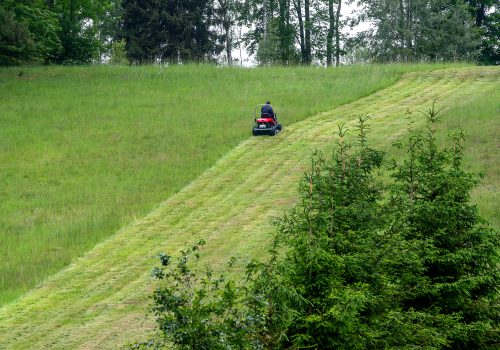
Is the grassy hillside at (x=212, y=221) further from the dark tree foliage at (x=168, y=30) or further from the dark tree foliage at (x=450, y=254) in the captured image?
the dark tree foliage at (x=168, y=30)

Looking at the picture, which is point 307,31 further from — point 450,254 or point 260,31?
point 450,254

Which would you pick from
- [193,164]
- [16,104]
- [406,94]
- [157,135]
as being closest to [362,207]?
[193,164]

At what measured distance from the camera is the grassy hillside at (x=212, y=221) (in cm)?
1398

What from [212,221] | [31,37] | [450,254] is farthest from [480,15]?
[450,254]

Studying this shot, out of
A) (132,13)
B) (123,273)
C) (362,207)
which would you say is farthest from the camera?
(132,13)

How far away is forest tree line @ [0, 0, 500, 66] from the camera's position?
2092 inches

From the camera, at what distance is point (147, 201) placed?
22.0m

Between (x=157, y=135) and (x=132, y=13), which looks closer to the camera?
(x=157, y=135)

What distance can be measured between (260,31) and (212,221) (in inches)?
1950

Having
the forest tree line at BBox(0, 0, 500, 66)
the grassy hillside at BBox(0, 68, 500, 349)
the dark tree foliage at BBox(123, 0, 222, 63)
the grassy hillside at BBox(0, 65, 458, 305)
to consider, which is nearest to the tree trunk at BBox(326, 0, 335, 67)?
the forest tree line at BBox(0, 0, 500, 66)

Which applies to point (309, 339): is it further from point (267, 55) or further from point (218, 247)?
point (267, 55)

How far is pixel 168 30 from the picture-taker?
59125 mm

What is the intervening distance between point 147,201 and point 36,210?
303cm

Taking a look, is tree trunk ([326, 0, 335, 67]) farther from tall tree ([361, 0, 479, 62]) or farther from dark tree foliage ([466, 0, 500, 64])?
dark tree foliage ([466, 0, 500, 64])
